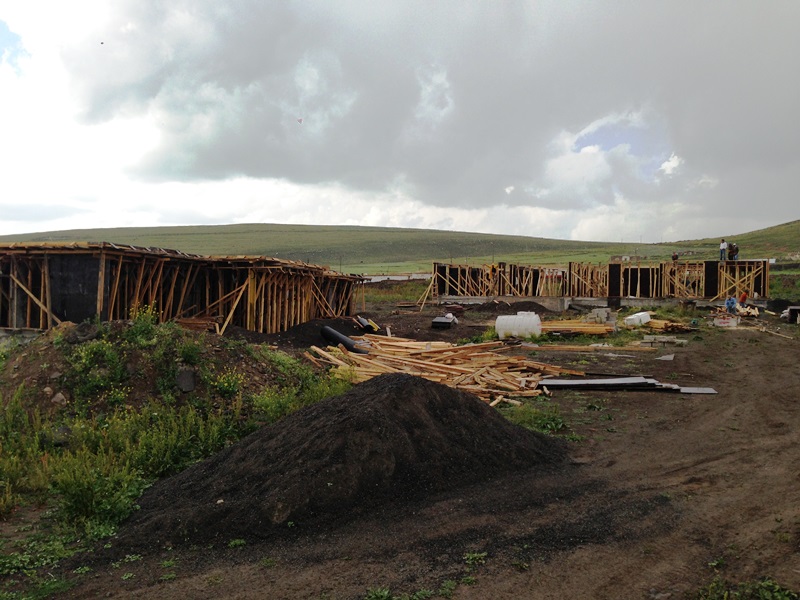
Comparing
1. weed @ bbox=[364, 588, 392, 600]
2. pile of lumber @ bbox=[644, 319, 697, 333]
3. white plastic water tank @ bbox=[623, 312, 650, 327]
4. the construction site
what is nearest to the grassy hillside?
white plastic water tank @ bbox=[623, 312, 650, 327]

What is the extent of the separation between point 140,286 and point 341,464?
1190cm

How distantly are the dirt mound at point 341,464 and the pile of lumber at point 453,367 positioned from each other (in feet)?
12.5

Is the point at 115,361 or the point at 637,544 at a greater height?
the point at 115,361

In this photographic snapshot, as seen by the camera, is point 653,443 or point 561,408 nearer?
point 653,443

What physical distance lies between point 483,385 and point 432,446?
5548 mm

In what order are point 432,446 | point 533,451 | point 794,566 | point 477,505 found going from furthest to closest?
point 533,451, point 432,446, point 477,505, point 794,566

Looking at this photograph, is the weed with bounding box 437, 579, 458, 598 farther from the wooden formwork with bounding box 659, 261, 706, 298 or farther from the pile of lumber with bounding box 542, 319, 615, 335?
the wooden formwork with bounding box 659, 261, 706, 298

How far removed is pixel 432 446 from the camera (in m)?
6.98

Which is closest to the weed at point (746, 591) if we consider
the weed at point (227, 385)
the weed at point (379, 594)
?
the weed at point (379, 594)

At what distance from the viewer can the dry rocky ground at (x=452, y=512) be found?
15.6 ft

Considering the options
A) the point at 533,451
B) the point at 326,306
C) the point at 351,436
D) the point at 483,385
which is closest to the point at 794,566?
the point at 533,451

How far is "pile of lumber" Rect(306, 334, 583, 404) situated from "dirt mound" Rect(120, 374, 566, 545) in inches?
150

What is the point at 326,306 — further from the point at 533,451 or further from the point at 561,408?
the point at 533,451

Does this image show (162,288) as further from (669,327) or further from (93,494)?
(669,327)
